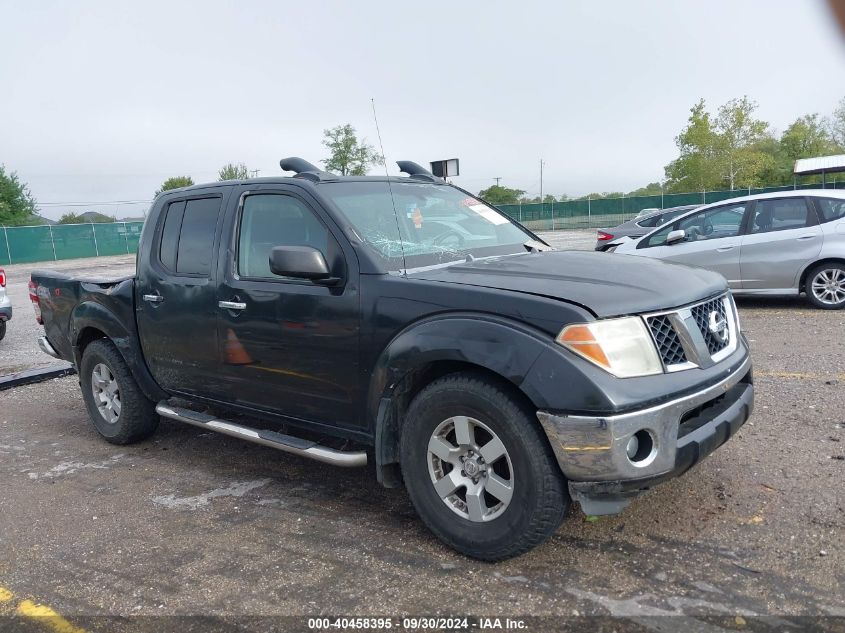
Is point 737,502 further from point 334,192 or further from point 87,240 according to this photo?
point 87,240

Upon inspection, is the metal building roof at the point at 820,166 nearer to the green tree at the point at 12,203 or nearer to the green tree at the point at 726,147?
the green tree at the point at 726,147

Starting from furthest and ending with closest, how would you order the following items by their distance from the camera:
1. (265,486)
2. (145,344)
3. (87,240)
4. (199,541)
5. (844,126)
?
(844,126)
(87,240)
(145,344)
(265,486)
(199,541)

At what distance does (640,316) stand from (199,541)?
2526 mm

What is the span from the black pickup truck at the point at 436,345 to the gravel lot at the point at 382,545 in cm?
32

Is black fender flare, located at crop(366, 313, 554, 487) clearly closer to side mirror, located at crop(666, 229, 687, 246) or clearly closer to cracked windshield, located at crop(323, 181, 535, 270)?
cracked windshield, located at crop(323, 181, 535, 270)

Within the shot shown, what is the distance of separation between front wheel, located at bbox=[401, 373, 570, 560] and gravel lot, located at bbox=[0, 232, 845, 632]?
201 mm

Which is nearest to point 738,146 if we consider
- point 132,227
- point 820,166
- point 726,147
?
point 726,147

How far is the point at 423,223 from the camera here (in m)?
4.29

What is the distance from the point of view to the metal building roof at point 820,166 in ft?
81.6

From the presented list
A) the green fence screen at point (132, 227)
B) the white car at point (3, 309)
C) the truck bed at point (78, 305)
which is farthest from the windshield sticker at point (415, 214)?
the green fence screen at point (132, 227)

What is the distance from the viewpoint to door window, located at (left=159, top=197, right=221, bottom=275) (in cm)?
462

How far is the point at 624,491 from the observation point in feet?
9.88

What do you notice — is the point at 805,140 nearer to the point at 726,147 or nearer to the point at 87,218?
the point at 726,147

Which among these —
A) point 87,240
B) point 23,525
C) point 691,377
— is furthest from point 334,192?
point 87,240
